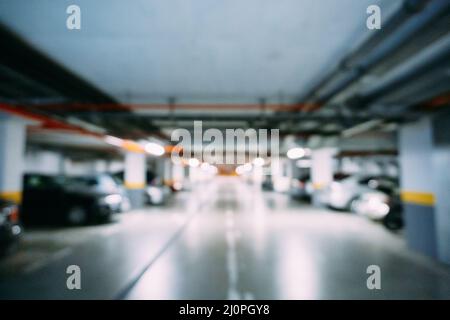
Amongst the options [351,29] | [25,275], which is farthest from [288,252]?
[25,275]

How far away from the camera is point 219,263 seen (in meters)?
4.83

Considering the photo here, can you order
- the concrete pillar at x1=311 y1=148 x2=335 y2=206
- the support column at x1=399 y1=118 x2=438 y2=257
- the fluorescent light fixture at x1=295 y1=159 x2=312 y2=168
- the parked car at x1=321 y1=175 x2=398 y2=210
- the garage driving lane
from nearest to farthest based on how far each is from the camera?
1. the garage driving lane
2. the support column at x1=399 y1=118 x2=438 y2=257
3. the parked car at x1=321 y1=175 x2=398 y2=210
4. the concrete pillar at x1=311 y1=148 x2=335 y2=206
5. the fluorescent light fixture at x1=295 y1=159 x2=312 y2=168

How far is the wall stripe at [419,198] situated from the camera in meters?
5.23

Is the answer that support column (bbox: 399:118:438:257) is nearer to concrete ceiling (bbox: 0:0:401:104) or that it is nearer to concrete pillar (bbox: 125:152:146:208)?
concrete ceiling (bbox: 0:0:401:104)

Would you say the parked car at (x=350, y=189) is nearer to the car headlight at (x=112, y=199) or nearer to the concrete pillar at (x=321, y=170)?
the concrete pillar at (x=321, y=170)

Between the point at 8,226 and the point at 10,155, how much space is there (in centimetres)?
260

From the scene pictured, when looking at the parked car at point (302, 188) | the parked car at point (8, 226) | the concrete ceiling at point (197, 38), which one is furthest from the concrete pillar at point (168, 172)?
the concrete ceiling at point (197, 38)

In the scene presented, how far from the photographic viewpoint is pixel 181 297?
11.6 ft

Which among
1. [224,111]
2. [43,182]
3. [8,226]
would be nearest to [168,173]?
[43,182]

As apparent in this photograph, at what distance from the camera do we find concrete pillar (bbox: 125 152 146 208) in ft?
38.7

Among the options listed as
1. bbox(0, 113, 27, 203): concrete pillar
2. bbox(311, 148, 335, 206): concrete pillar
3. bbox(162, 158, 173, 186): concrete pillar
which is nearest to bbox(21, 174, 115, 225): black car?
bbox(0, 113, 27, 203): concrete pillar

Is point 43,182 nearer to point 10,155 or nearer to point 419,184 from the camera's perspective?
point 10,155

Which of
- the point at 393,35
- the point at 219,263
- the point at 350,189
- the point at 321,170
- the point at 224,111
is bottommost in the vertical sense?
the point at 219,263

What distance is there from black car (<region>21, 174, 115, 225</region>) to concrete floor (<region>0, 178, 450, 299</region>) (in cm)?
62
